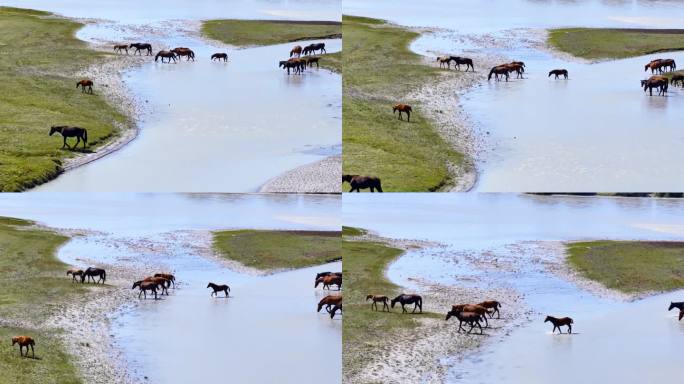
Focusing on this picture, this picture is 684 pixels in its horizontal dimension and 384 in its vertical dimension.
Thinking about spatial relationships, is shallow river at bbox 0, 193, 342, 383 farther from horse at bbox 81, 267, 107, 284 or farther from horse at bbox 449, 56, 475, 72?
horse at bbox 449, 56, 475, 72

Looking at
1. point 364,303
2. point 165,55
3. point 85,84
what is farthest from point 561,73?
point 85,84

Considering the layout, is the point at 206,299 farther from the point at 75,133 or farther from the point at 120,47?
the point at 120,47

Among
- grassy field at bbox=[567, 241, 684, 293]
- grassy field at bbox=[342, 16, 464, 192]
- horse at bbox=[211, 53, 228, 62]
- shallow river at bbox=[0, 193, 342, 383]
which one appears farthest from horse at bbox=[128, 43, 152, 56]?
grassy field at bbox=[567, 241, 684, 293]

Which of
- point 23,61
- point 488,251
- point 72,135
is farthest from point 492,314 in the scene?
point 23,61

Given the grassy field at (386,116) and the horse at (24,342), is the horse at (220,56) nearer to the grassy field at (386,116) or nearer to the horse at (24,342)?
the grassy field at (386,116)

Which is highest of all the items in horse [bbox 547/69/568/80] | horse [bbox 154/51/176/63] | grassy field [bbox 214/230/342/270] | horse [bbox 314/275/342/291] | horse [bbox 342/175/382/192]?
horse [bbox 154/51/176/63]

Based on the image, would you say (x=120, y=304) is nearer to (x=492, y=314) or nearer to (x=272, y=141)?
(x=272, y=141)
